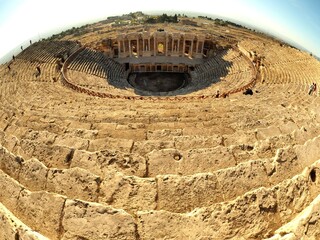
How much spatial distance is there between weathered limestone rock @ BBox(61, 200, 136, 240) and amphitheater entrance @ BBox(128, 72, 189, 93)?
3672 centimetres

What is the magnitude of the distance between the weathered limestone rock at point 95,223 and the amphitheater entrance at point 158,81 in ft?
120

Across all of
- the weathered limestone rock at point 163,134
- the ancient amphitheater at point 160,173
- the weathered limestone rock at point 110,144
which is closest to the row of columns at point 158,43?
the ancient amphitheater at point 160,173

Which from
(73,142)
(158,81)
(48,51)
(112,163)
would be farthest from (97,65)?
(112,163)

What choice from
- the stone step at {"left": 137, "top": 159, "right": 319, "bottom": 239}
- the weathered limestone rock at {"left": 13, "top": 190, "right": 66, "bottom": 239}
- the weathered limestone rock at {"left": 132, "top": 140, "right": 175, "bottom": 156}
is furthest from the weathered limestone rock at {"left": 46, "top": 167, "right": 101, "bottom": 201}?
the weathered limestone rock at {"left": 132, "top": 140, "right": 175, "bottom": 156}

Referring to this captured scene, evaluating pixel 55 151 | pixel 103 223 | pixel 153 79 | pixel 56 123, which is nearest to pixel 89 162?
pixel 55 151

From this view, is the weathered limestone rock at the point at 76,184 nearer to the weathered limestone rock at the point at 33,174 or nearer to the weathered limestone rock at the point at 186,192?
the weathered limestone rock at the point at 33,174

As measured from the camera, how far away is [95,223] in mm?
9711

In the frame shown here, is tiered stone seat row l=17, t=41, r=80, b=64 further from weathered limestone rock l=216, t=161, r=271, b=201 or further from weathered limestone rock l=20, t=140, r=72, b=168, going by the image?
weathered limestone rock l=216, t=161, r=271, b=201

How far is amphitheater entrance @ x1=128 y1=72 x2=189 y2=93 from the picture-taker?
47.3 meters

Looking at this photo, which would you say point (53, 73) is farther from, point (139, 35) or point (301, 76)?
point (301, 76)

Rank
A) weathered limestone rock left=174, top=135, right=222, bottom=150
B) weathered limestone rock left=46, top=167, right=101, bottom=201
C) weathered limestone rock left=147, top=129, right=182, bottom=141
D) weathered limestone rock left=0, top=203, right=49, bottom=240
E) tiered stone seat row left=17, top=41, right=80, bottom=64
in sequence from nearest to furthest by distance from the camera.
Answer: weathered limestone rock left=0, top=203, right=49, bottom=240 < weathered limestone rock left=46, top=167, right=101, bottom=201 < weathered limestone rock left=174, top=135, right=222, bottom=150 < weathered limestone rock left=147, top=129, right=182, bottom=141 < tiered stone seat row left=17, top=41, right=80, bottom=64

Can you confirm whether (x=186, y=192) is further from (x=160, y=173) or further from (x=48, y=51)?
A: (x=48, y=51)

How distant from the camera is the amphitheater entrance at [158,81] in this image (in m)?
47.3

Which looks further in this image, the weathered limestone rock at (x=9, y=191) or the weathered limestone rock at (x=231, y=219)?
the weathered limestone rock at (x=9, y=191)
